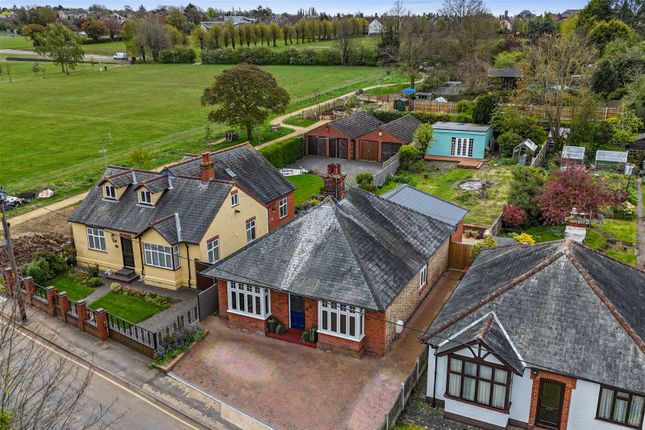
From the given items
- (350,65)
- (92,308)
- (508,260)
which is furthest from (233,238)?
(350,65)

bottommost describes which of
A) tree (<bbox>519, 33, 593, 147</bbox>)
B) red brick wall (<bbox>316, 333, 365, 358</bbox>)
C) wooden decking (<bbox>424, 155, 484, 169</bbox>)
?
red brick wall (<bbox>316, 333, 365, 358</bbox>)

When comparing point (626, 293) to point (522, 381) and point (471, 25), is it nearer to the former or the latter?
point (522, 381)

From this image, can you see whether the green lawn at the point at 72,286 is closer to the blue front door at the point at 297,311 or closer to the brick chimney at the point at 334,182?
the blue front door at the point at 297,311

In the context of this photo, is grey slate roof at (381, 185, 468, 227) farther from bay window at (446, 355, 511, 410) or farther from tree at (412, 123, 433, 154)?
tree at (412, 123, 433, 154)

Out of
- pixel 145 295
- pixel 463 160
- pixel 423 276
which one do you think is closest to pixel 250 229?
pixel 145 295

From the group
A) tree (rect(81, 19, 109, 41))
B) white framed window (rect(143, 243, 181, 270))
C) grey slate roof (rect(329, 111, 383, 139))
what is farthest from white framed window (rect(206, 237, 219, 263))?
tree (rect(81, 19, 109, 41))

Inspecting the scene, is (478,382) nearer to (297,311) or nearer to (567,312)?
(567,312)
